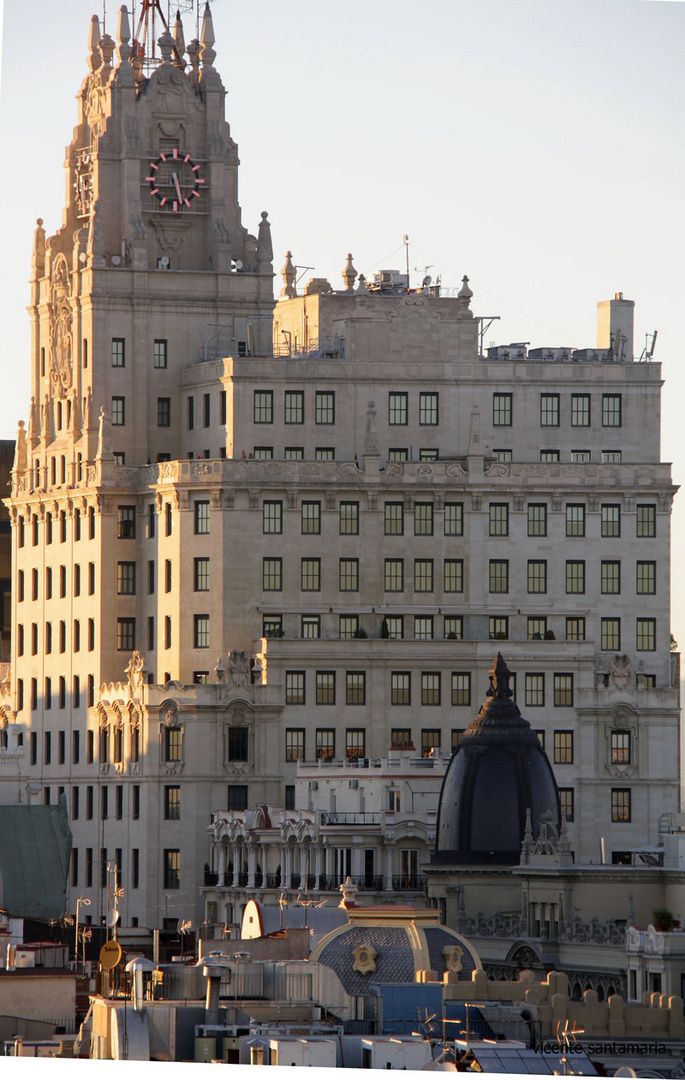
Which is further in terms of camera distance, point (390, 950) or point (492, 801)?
point (492, 801)

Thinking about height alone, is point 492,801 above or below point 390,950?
above

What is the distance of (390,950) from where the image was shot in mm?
162500

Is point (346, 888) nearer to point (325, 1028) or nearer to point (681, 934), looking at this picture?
point (681, 934)

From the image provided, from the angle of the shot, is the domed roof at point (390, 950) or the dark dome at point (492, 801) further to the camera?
the dark dome at point (492, 801)

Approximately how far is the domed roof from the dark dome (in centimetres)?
2614

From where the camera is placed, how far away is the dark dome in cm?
19662

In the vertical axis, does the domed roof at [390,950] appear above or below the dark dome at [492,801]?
below

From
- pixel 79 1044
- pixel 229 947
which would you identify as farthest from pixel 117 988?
pixel 79 1044

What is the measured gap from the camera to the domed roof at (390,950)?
519ft

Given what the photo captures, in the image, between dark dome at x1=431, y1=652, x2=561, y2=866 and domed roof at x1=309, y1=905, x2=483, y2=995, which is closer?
domed roof at x1=309, y1=905, x2=483, y2=995

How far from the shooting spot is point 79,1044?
460ft

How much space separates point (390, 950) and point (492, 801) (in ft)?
118

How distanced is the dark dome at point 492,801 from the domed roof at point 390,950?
85.8ft

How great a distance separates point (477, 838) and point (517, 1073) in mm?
67446
